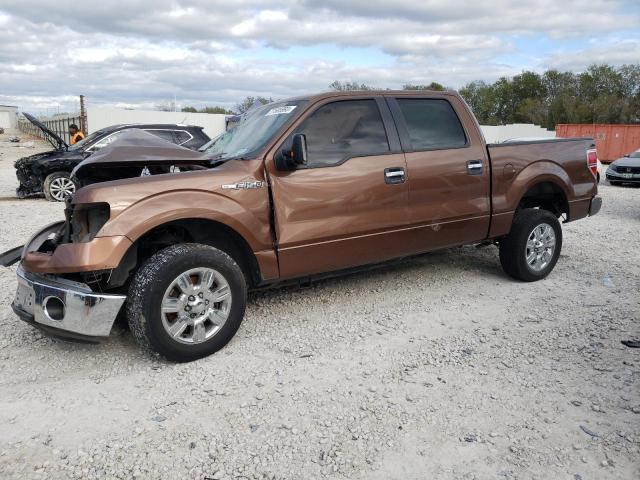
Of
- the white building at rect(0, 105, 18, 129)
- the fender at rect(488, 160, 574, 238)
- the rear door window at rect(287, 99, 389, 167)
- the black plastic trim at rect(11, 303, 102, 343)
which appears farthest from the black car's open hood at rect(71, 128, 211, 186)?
the white building at rect(0, 105, 18, 129)

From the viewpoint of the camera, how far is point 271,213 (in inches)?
157

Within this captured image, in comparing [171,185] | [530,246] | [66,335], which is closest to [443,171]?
[530,246]

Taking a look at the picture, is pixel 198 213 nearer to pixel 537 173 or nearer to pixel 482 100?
pixel 537 173

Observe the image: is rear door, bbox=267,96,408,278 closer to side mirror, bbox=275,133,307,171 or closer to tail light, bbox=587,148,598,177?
side mirror, bbox=275,133,307,171

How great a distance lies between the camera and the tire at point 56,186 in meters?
11.2

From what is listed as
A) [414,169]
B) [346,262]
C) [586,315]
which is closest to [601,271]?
[586,315]

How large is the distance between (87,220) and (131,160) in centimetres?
58

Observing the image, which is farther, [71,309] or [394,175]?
[394,175]

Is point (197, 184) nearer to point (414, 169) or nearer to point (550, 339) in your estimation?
point (414, 169)

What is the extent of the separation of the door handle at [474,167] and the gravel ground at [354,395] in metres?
1.18

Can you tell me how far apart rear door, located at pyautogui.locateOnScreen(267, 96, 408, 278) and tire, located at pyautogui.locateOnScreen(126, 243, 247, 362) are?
0.53 metres

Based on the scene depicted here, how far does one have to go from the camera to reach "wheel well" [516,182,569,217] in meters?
5.61

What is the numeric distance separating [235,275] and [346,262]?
103 centimetres

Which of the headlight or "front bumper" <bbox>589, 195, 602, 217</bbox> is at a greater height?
the headlight
